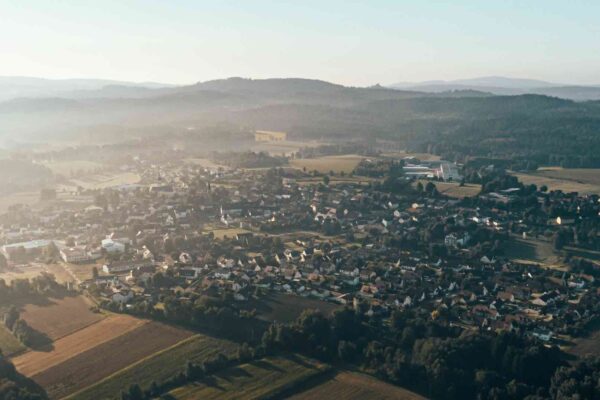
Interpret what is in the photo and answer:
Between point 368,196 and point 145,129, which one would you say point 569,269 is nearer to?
point 368,196

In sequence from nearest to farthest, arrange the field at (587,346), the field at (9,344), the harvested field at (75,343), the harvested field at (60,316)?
1. the harvested field at (75,343)
2. the field at (9,344)
3. the field at (587,346)
4. the harvested field at (60,316)

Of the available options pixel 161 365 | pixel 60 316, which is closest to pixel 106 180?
pixel 60 316

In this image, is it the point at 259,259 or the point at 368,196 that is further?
the point at 368,196

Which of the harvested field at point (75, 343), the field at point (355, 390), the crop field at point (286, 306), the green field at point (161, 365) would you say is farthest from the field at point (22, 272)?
the field at point (355, 390)

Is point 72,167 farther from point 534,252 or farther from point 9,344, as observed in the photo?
point 534,252

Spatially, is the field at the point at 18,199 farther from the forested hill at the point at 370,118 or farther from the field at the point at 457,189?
the forested hill at the point at 370,118

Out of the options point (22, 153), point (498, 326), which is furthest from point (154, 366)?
point (22, 153)
